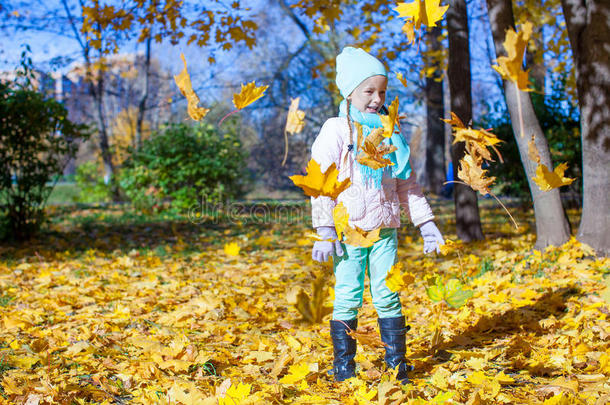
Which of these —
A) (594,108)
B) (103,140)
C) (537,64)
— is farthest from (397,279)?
(103,140)

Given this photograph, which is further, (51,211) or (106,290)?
(51,211)

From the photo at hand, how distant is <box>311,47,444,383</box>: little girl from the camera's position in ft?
7.83

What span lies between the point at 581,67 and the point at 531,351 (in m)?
3.03

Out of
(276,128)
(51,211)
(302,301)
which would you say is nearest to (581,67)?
(302,301)

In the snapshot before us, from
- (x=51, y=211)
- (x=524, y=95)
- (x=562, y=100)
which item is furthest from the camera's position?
(x=51, y=211)

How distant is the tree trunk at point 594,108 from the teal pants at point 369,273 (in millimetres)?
2964

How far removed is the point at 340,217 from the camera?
2.31 metres

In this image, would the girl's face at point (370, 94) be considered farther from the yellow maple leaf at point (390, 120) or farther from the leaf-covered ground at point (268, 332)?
the leaf-covered ground at point (268, 332)

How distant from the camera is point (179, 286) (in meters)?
4.62

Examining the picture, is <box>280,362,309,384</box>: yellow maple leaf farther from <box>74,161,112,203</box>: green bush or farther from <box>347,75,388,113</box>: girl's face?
<box>74,161,112,203</box>: green bush

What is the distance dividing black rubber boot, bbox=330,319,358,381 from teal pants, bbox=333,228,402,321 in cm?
4

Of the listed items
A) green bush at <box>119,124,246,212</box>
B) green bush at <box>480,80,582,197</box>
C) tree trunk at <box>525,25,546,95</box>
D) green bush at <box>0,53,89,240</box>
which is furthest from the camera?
tree trunk at <box>525,25,546,95</box>

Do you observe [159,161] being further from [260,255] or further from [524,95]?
[524,95]

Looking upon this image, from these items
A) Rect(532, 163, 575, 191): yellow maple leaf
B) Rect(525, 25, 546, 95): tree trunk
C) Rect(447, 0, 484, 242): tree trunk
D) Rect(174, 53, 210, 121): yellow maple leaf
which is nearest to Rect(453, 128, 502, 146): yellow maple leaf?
Rect(532, 163, 575, 191): yellow maple leaf
